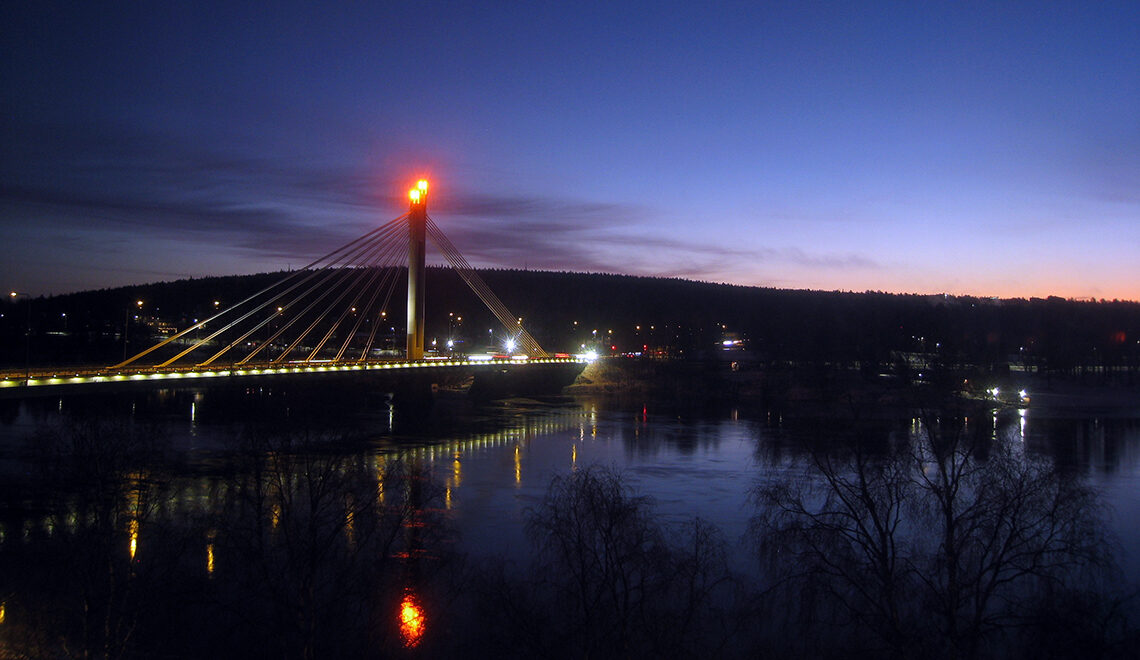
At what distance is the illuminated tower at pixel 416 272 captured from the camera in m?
48.0

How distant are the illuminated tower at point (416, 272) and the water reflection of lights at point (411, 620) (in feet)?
113

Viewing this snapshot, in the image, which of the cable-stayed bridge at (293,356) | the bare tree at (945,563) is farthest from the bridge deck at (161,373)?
the bare tree at (945,563)

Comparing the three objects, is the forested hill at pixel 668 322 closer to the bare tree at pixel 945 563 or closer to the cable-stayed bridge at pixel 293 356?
the cable-stayed bridge at pixel 293 356

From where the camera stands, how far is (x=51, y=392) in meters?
27.4

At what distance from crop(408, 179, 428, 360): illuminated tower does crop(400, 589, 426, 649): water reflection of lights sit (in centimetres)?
3447

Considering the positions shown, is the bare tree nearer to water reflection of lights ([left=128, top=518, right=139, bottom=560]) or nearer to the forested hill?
water reflection of lights ([left=128, top=518, right=139, bottom=560])

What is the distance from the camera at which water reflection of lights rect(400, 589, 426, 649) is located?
12.5 m

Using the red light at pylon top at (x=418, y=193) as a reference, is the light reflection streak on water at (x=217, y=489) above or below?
below

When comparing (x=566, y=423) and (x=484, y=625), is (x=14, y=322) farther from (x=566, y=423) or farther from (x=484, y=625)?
(x=484, y=625)

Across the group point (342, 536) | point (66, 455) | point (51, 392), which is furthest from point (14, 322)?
point (342, 536)

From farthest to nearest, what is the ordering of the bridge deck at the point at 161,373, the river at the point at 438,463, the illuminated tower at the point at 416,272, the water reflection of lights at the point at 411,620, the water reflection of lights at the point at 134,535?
the illuminated tower at the point at 416,272 < the bridge deck at the point at 161,373 < the water reflection of lights at the point at 134,535 < the river at the point at 438,463 < the water reflection of lights at the point at 411,620

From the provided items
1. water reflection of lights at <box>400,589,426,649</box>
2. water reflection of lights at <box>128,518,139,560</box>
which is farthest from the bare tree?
water reflection of lights at <box>128,518,139,560</box>

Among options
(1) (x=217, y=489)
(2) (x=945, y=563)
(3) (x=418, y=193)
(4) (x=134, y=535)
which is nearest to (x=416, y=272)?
(3) (x=418, y=193)

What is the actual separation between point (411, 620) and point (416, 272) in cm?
A: 3666
